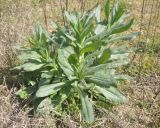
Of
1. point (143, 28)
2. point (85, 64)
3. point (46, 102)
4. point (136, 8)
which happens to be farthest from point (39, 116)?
point (136, 8)

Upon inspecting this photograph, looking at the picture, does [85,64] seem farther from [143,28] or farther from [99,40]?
[143,28]

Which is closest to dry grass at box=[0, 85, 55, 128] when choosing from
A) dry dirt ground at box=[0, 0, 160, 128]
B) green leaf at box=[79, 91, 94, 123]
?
dry dirt ground at box=[0, 0, 160, 128]

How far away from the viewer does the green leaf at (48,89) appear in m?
2.78

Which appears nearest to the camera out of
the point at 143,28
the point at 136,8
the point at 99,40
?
the point at 99,40

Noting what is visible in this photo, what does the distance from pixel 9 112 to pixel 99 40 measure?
35.4 inches

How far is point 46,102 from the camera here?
2.85 m

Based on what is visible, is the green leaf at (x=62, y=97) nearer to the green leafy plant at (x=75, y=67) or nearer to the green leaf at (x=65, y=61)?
the green leafy plant at (x=75, y=67)

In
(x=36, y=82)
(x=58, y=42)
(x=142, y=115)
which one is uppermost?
(x=58, y=42)

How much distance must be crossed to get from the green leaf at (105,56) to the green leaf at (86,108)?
11.5 inches

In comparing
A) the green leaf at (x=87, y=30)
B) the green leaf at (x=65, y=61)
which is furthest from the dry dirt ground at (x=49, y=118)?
the green leaf at (x=87, y=30)

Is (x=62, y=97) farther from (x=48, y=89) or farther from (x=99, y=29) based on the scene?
(x=99, y=29)

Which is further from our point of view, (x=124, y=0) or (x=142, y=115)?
(x=124, y=0)

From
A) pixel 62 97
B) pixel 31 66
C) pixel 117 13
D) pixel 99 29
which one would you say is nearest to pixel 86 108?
pixel 62 97

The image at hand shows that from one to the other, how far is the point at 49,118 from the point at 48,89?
0.73ft
